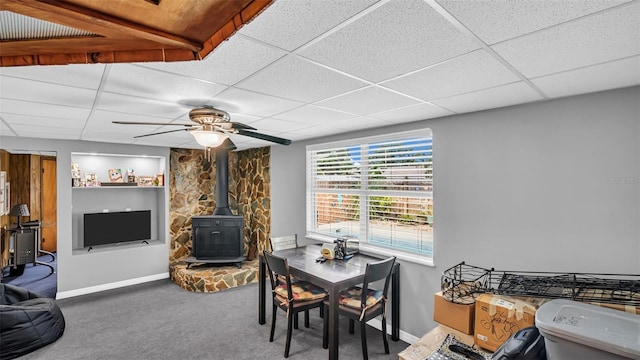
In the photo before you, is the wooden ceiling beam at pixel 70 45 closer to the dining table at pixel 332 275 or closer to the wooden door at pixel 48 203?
the dining table at pixel 332 275

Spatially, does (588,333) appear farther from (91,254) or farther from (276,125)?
(91,254)

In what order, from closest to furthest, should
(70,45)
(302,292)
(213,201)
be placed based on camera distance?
1. (70,45)
2. (302,292)
3. (213,201)

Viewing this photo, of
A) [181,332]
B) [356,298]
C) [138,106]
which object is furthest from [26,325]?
[356,298]

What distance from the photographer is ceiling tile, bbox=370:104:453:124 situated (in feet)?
8.05

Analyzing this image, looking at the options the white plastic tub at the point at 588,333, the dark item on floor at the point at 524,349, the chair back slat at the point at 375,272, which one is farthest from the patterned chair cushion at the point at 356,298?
the white plastic tub at the point at 588,333

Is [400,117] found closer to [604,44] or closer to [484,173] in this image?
[484,173]

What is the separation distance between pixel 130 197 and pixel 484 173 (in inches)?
217

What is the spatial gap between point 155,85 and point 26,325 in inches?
116

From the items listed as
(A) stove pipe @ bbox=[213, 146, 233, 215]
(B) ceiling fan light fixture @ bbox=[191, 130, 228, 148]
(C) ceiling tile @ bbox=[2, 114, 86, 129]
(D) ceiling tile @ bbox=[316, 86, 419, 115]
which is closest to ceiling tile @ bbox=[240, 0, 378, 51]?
(D) ceiling tile @ bbox=[316, 86, 419, 115]

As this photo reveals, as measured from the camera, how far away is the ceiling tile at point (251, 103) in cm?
204

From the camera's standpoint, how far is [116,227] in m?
4.89

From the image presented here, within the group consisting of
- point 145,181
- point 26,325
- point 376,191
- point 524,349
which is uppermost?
point 145,181

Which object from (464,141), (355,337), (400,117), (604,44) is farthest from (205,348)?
(604,44)

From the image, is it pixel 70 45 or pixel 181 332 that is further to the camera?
pixel 181 332
